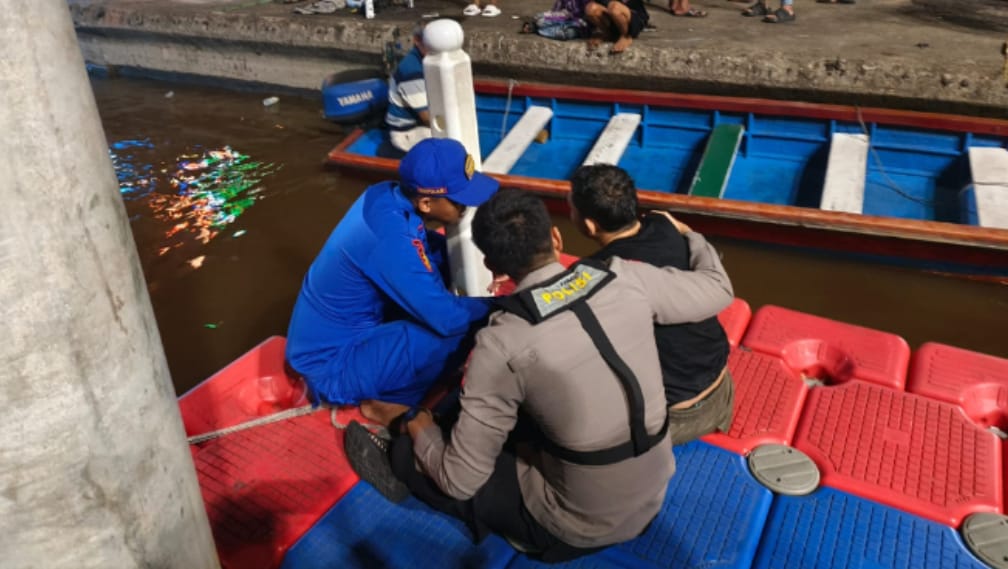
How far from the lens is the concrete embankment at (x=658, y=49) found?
579cm

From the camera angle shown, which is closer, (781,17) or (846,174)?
(846,174)

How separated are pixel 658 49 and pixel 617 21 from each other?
19.2 inches

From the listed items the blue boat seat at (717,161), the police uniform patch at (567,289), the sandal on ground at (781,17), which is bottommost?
the blue boat seat at (717,161)

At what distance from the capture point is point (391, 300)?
2.75 metres

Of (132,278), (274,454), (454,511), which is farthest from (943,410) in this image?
(132,278)

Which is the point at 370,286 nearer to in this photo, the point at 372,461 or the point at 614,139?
the point at 372,461

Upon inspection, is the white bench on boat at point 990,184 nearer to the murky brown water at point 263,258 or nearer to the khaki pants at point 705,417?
the murky brown water at point 263,258

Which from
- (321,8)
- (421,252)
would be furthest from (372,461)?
(321,8)

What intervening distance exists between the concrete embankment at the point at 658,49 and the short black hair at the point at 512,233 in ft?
16.4

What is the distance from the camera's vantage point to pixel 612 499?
78.4 inches

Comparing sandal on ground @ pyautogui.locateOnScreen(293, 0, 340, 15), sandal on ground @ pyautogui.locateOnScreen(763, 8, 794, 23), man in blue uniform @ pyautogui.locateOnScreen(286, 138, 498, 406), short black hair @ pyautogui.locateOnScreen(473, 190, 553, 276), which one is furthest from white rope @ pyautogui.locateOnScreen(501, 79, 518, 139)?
short black hair @ pyautogui.locateOnScreen(473, 190, 553, 276)

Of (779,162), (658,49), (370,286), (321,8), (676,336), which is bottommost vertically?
(779,162)

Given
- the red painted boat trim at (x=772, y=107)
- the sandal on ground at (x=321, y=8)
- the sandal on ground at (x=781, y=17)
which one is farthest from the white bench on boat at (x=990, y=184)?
the sandal on ground at (x=321, y=8)

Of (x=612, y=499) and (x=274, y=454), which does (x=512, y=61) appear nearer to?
(x=274, y=454)
